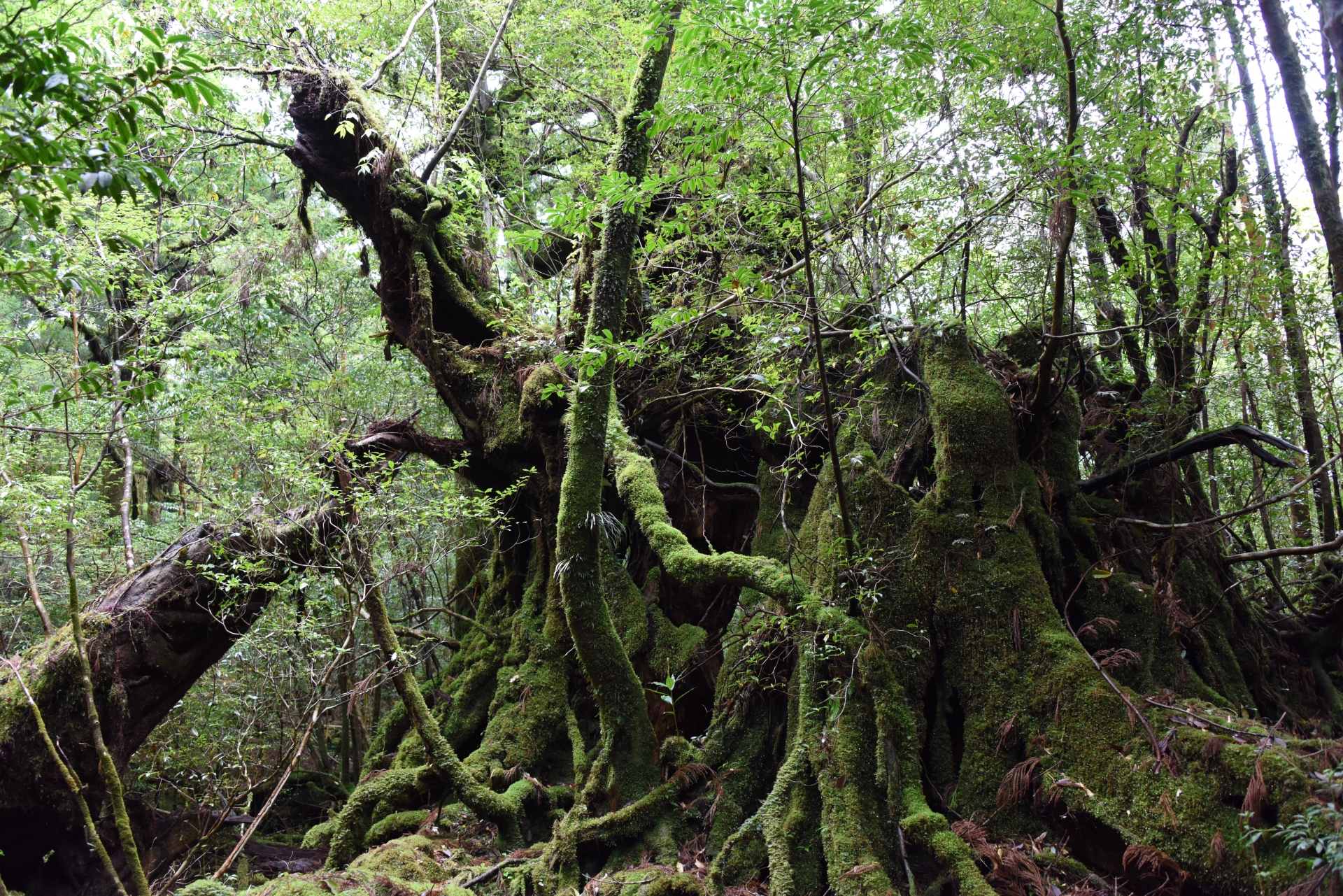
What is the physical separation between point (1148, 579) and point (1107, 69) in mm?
3994

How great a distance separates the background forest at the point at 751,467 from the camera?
153 inches

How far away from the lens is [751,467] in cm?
817

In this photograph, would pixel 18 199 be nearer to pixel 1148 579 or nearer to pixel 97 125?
pixel 97 125

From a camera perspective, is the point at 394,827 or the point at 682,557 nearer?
the point at 682,557

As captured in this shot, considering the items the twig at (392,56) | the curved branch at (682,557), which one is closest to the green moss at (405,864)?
the curved branch at (682,557)

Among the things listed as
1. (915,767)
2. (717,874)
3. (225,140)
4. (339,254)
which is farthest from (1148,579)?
(339,254)

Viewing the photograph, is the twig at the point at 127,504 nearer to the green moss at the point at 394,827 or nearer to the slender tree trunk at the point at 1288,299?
the green moss at the point at 394,827

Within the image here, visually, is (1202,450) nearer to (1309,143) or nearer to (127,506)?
(1309,143)

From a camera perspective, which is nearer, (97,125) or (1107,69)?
(97,125)

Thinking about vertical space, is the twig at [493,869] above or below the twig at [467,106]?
below

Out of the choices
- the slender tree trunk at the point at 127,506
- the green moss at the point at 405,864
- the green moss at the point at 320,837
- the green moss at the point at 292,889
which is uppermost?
the slender tree trunk at the point at 127,506

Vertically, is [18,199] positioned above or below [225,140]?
below

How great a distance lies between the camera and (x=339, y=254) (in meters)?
12.3

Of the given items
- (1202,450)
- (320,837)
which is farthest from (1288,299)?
(320,837)
